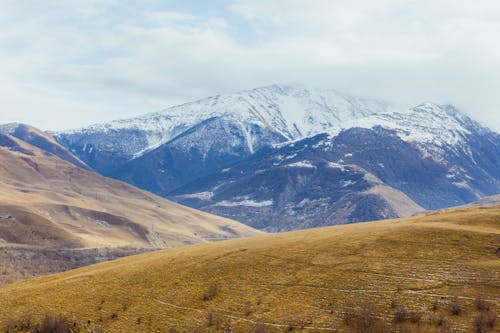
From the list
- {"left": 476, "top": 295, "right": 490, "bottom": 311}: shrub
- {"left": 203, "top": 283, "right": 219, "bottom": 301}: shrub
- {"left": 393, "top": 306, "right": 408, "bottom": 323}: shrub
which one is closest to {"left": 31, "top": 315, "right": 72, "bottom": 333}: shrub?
{"left": 203, "top": 283, "right": 219, "bottom": 301}: shrub

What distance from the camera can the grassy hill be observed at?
193ft

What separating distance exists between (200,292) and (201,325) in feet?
31.0

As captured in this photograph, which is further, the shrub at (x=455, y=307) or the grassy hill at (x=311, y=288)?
the grassy hill at (x=311, y=288)

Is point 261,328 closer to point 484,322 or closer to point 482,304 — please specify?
point 484,322

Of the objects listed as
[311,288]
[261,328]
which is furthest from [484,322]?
[261,328]

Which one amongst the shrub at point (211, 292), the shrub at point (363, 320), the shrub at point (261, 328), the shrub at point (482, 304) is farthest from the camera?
the shrub at point (211, 292)

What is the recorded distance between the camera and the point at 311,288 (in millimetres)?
67438

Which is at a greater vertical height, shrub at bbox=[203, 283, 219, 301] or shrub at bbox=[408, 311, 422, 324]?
shrub at bbox=[203, 283, 219, 301]

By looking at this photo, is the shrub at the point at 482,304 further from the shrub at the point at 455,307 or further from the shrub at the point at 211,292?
the shrub at the point at 211,292

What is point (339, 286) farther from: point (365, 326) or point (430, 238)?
point (430, 238)

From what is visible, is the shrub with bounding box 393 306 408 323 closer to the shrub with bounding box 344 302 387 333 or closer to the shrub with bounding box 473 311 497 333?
the shrub with bounding box 344 302 387 333

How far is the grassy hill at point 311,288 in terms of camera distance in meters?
58.7

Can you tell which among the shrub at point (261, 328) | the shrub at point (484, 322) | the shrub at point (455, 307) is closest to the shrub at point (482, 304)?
the shrub at point (484, 322)

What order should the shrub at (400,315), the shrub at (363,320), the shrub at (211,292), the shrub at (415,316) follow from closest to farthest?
1. the shrub at (363,320)
2. the shrub at (415,316)
3. the shrub at (400,315)
4. the shrub at (211,292)
